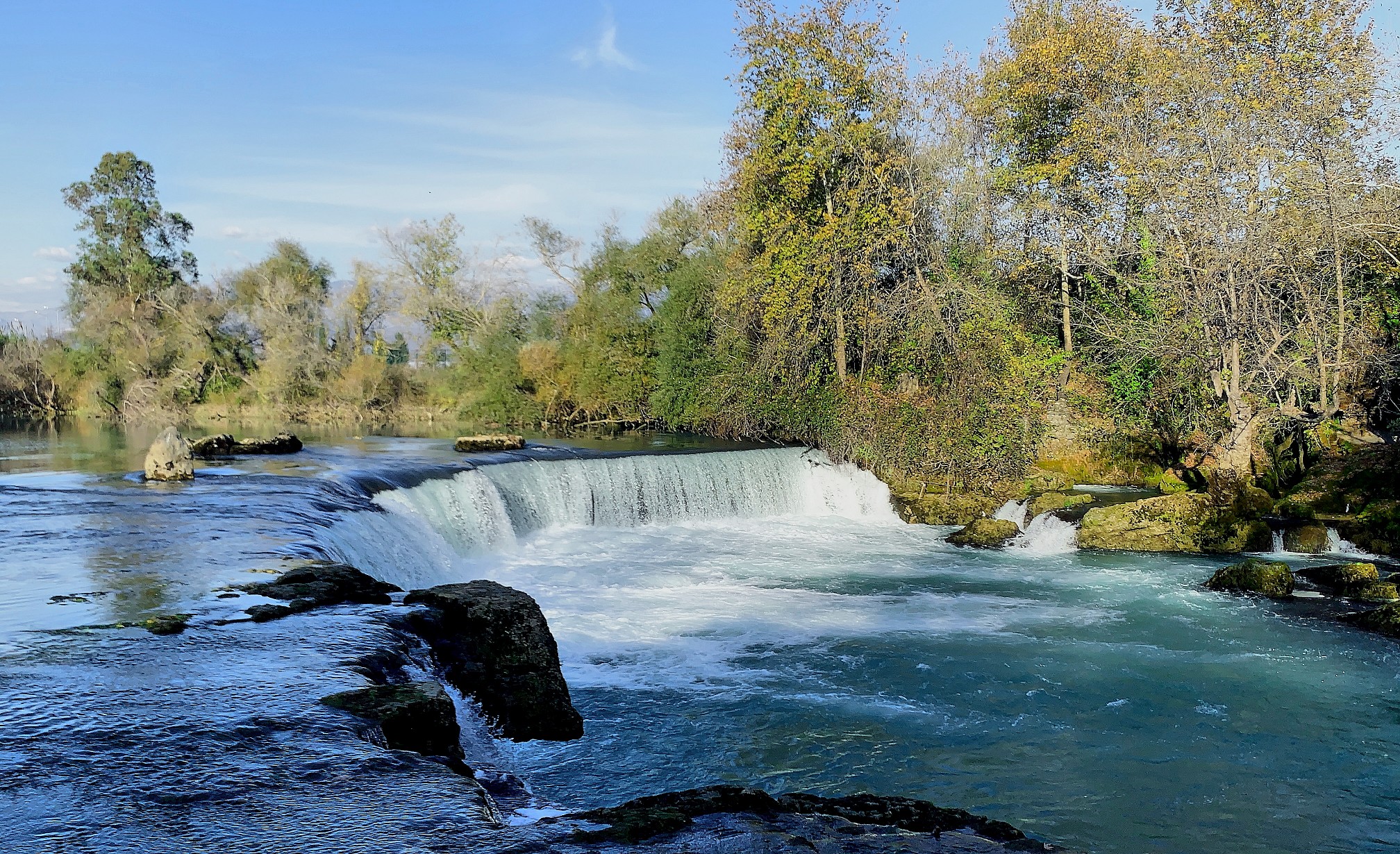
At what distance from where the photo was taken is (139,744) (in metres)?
4.74

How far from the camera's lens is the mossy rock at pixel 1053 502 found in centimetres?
1580

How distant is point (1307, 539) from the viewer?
45.3 ft

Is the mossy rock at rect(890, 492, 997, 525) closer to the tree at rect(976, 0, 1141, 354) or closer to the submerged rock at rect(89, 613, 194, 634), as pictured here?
the tree at rect(976, 0, 1141, 354)

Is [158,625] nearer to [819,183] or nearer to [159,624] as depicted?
[159,624]

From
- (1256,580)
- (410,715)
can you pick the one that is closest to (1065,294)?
(1256,580)

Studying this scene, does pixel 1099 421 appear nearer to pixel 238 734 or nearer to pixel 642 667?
pixel 642 667

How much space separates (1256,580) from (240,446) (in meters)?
17.8

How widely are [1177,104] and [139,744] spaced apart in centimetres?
1881

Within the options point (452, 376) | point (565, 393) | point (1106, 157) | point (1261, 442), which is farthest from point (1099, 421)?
point (452, 376)

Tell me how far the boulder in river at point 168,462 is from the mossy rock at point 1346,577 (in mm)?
16025

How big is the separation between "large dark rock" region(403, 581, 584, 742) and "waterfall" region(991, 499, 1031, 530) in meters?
11.0

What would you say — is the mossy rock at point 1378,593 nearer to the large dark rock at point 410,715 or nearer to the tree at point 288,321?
the large dark rock at point 410,715

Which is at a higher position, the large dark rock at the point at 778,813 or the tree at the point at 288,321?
the tree at the point at 288,321

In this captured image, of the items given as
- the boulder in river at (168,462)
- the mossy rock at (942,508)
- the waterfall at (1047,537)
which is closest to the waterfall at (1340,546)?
the waterfall at (1047,537)
